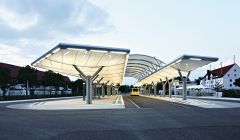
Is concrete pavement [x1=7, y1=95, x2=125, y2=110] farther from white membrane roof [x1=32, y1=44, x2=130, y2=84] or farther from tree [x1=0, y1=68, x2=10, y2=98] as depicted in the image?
tree [x1=0, y1=68, x2=10, y2=98]

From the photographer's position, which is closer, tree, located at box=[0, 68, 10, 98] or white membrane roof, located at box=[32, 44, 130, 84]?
white membrane roof, located at box=[32, 44, 130, 84]

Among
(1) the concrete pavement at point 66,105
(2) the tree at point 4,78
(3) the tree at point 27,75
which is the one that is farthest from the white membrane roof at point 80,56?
(3) the tree at point 27,75

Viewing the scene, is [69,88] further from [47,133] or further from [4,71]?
[47,133]

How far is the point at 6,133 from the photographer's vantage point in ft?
37.3

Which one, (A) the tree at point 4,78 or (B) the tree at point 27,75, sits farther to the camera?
(B) the tree at point 27,75

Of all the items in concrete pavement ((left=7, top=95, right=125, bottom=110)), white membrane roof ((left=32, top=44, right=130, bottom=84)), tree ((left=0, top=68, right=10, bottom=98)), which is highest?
white membrane roof ((left=32, top=44, right=130, bottom=84))

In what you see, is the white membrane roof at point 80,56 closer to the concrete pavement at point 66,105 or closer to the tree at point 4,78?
the concrete pavement at point 66,105

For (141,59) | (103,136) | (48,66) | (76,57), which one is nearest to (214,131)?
(103,136)

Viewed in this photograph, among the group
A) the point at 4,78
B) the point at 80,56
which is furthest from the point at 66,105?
the point at 4,78

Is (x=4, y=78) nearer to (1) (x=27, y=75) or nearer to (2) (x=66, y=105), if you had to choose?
(1) (x=27, y=75)

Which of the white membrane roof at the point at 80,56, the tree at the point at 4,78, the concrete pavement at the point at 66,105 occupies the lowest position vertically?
the concrete pavement at the point at 66,105

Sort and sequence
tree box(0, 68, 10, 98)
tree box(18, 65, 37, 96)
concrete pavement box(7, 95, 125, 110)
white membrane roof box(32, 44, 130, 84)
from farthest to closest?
tree box(18, 65, 37, 96), tree box(0, 68, 10, 98), concrete pavement box(7, 95, 125, 110), white membrane roof box(32, 44, 130, 84)

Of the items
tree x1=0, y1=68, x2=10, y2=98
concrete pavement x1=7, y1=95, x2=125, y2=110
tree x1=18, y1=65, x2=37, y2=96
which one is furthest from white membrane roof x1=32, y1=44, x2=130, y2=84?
tree x1=18, y1=65, x2=37, y2=96

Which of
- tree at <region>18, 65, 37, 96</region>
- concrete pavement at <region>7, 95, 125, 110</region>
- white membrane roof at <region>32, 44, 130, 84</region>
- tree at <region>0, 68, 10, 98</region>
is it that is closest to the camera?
white membrane roof at <region>32, 44, 130, 84</region>
